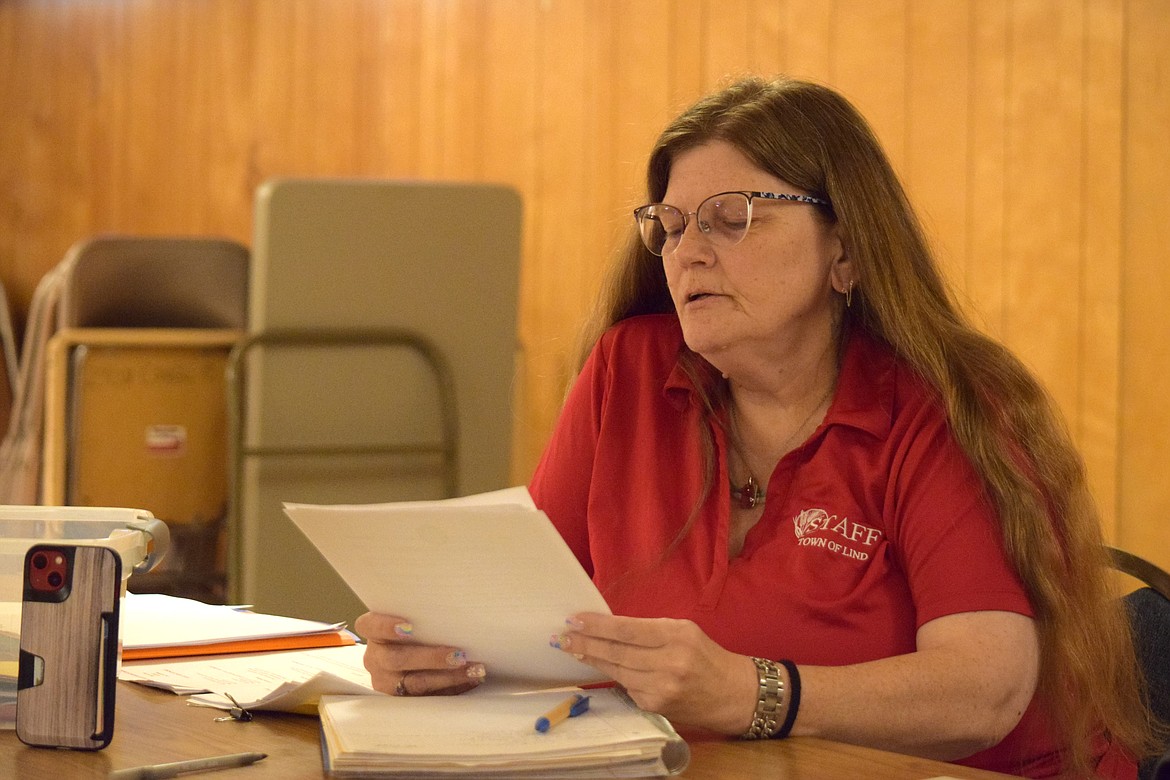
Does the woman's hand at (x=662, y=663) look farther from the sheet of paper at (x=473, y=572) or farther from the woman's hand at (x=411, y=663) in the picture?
the woman's hand at (x=411, y=663)

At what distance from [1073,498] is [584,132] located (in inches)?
110

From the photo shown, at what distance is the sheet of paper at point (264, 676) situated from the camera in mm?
1247

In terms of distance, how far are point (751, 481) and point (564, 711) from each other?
1.92 feet

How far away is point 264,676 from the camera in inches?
55.8

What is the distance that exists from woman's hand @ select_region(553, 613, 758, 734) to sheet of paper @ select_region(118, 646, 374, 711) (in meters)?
0.24

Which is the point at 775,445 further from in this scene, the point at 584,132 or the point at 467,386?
the point at 584,132

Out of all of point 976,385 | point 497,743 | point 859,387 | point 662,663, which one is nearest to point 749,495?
point 859,387

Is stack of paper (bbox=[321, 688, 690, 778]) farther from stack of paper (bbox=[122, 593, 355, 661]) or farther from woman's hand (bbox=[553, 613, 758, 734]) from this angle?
stack of paper (bbox=[122, 593, 355, 661])

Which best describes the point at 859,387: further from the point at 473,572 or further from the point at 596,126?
the point at 596,126

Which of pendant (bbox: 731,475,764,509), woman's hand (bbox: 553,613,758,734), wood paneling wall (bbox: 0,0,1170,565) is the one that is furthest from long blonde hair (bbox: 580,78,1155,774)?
woman's hand (bbox: 553,613,758,734)

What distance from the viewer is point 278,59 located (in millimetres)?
5492

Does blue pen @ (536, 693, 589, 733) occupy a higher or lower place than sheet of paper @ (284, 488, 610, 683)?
lower

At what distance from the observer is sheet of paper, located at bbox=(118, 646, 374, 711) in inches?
49.1

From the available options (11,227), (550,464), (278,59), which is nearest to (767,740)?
(550,464)
